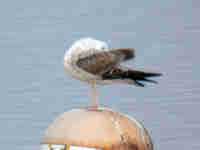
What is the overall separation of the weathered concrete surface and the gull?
0.31 ft

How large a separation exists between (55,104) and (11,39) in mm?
392

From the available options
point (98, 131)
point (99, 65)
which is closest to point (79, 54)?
point (99, 65)

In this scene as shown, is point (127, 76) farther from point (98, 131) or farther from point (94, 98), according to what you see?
point (98, 131)

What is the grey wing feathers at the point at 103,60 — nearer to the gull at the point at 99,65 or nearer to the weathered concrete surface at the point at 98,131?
the gull at the point at 99,65

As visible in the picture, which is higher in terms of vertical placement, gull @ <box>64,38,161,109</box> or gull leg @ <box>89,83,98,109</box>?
gull @ <box>64,38,161,109</box>

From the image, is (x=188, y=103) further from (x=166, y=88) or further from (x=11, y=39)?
(x=11, y=39)

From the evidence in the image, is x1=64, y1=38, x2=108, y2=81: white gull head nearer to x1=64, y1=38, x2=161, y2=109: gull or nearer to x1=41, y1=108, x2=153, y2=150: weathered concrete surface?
x1=64, y1=38, x2=161, y2=109: gull

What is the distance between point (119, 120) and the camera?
1.72 meters

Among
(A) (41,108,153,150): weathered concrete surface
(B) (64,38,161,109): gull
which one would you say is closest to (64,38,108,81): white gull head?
(B) (64,38,161,109): gull

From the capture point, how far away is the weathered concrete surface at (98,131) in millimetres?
1654

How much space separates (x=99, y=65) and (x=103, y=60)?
0.07 feet

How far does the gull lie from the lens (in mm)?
1809

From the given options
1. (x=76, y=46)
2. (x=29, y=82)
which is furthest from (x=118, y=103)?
(x=76, y=46)

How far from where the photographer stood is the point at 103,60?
1.81m
